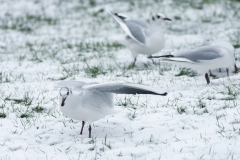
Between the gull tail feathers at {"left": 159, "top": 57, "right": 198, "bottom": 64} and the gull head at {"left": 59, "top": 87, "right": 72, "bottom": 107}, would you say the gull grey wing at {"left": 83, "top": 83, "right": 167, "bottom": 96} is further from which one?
the gull tail feathers at {"left": 159, "top": 57, "right": 198, "bottom": 64}

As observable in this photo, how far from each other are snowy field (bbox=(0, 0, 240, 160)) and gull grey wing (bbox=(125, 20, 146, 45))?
48cm

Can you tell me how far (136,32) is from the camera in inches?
266

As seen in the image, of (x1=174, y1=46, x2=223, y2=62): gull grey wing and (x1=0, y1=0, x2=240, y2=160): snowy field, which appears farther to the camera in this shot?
(x1=174, y1=46, x2=223, y2=62): gull grey wing

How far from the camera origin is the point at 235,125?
366 cm

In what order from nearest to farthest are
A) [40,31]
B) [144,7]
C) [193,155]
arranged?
1. [193,155]
2. [40,31]
3. [144,7]

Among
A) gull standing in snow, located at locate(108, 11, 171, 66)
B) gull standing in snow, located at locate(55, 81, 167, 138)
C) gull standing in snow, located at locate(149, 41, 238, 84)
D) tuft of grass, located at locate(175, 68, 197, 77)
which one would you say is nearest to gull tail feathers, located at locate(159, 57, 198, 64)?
gull standing in snow, located at locate(149, 41, 238, 84)

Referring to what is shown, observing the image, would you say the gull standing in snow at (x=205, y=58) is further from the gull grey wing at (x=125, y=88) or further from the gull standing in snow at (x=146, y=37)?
the gull grey wing at (x=125, y=88)

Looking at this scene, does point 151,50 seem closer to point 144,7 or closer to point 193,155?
point 193,155

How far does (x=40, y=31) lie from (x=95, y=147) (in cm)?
811

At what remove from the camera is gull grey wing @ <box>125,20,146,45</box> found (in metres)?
6.64

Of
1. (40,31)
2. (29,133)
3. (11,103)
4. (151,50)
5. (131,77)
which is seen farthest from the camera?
(40,31)

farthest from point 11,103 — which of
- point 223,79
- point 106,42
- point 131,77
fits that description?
point 106,42

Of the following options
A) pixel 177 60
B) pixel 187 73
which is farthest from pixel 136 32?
pixel 177 60

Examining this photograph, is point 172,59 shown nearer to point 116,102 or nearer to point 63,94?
point 116,102
